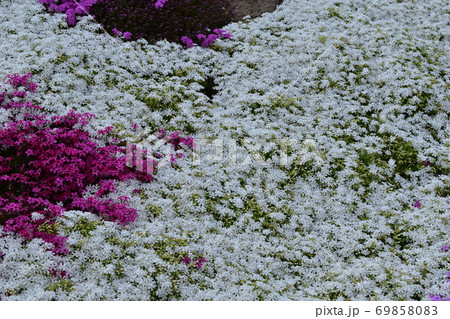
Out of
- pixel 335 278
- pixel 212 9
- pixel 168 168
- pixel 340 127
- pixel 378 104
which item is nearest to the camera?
pixel 335 278

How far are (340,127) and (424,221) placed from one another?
402cm

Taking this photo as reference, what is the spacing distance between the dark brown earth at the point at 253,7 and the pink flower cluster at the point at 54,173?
32.9ft

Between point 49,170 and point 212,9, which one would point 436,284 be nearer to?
point 49,170

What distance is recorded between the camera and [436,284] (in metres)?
8.96

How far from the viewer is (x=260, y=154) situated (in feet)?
39.9

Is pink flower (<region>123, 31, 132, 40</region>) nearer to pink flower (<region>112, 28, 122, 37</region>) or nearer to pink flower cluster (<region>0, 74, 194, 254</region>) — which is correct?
pink flower (<region>112, 28, 122, 37</region>)

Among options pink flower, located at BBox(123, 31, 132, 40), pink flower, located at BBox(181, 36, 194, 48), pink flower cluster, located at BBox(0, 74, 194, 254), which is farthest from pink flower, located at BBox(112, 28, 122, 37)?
pink flower cluster, located at BBox(0, 74, 194, 254)

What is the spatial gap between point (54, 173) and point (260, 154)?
18.6 feet

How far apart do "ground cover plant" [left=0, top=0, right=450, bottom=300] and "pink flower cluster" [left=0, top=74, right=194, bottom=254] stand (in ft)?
0.68

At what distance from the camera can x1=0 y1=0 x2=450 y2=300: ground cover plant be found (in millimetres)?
8852

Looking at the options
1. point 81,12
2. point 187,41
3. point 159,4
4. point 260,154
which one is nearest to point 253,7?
point 159,4

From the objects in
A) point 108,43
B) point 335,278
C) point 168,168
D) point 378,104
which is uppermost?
point 108,43

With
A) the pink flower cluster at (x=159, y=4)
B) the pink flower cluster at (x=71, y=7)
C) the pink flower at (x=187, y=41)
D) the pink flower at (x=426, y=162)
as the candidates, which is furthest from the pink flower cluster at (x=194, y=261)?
the pink flower cluster at (x=159, y=4)

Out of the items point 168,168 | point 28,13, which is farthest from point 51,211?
point 28,13
